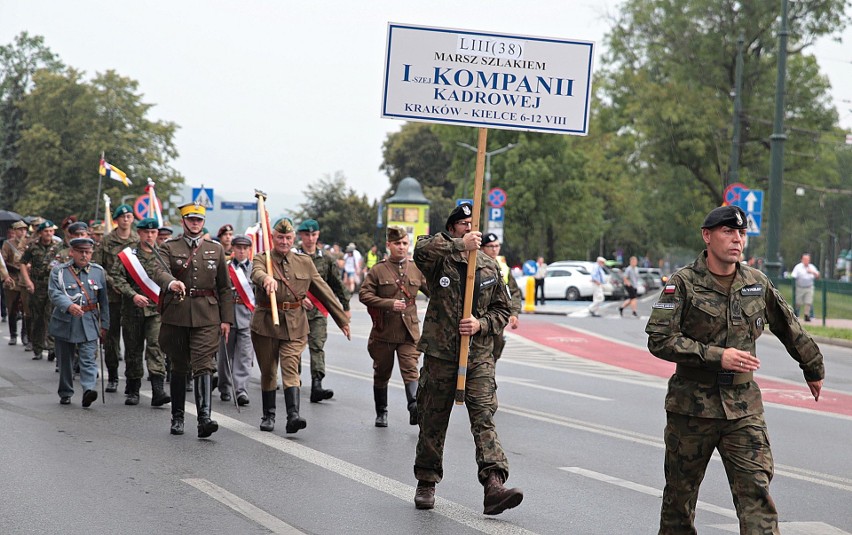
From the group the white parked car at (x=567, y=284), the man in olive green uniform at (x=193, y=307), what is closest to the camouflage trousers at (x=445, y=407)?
the man in olive green uniform at (x=193, y=307)

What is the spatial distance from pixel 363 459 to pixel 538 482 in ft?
4.72

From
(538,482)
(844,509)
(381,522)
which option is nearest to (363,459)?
(538,482)

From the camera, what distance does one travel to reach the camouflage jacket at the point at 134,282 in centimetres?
1191

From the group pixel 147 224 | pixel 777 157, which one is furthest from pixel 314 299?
pixel 777 157

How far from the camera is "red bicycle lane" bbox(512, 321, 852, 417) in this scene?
13773 mm

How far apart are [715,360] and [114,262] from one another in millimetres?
8904

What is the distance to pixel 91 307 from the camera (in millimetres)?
11562

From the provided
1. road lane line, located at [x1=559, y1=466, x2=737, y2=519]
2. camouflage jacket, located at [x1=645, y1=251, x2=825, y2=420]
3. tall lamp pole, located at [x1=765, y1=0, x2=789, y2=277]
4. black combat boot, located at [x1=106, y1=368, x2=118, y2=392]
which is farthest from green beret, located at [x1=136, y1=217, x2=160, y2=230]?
tall lamp pole, located at [x1=765, y1=0, x2=789, y2=277]

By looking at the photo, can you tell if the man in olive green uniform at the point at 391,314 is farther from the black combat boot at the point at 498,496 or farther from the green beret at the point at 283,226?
the black combat boot at the point at 498,496

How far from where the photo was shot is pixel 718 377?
5.45 m

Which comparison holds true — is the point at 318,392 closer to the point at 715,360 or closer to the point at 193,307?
the point at 193,307

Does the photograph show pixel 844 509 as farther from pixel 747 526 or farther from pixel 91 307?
→ pixel 91 307

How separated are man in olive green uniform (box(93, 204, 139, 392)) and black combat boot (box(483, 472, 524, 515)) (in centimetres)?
698

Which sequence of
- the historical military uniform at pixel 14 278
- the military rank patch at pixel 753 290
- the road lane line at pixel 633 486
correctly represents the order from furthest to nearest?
1. the historical military uniform at pixel 14 278
2. the road lane line at pixel 633 486
3. the military rank patch at pixel 753 290
